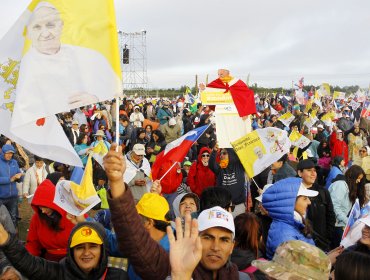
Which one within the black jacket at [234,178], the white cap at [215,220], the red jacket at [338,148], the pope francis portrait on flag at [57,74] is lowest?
the red jacket at [338,148]

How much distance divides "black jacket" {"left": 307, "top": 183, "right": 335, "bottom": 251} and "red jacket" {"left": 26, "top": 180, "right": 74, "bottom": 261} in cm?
273

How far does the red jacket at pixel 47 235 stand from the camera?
12.7ft

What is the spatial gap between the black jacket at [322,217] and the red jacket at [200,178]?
6.55ft

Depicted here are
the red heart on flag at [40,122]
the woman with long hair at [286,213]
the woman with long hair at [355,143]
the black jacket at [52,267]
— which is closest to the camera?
the black jacket at [52,267]

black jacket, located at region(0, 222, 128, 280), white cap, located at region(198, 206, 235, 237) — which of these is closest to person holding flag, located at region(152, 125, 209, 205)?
black jacket, located at region(0, 222, 128, 280)

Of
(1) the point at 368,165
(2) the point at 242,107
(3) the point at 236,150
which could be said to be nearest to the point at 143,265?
(3) the point at 236,150

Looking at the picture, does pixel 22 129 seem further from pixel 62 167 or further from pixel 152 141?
pixel 152 141

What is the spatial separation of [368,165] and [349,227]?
4.44 m

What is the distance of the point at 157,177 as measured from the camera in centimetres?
641

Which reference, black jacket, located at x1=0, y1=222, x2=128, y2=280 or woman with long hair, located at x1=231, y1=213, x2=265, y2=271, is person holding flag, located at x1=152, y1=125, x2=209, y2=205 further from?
black jacket, located at x1=0, y1=222, x2=128, y2=280

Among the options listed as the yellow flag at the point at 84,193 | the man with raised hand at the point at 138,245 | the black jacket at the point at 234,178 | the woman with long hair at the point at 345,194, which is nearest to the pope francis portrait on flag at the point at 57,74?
the man with raised hand at the point at 138,245

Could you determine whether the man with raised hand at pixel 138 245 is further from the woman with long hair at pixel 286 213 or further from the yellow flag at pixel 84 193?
the yellow flag at pixel 84 193

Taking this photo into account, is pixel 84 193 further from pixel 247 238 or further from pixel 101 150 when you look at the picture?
pixel 101 150

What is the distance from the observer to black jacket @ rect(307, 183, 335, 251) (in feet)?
16.6
